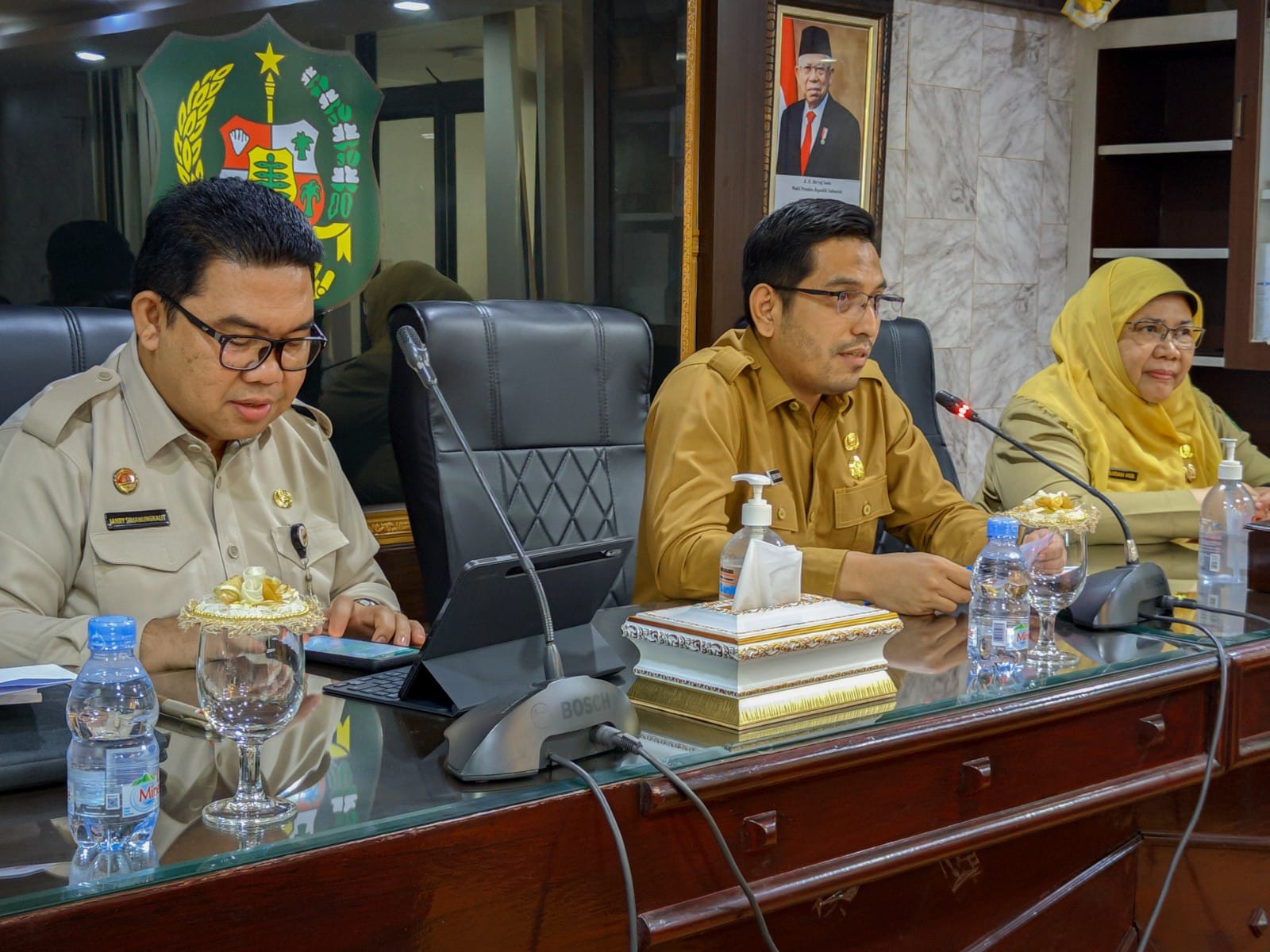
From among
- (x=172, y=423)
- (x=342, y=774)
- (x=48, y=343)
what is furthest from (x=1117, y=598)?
(x=48, y=343)

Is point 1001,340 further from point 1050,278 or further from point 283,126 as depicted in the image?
point 283,126

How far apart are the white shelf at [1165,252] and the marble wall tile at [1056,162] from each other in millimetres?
169

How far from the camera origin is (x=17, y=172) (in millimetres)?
2459

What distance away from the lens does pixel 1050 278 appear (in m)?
4.23

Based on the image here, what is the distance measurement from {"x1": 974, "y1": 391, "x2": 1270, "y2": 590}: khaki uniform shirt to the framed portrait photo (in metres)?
0.99

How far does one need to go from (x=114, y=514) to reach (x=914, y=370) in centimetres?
188

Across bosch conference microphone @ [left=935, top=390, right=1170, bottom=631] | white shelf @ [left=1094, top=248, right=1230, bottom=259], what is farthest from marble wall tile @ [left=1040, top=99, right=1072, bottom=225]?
bosch conference microphone @ [left=935, top=390, right=1170, bottom=631]

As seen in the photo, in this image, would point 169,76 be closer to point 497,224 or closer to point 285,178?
point 285,178

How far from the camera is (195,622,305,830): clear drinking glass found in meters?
1.00

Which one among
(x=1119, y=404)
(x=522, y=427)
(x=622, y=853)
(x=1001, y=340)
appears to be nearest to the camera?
(x=622, y=853)

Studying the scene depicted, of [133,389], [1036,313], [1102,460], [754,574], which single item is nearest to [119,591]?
[133,389]

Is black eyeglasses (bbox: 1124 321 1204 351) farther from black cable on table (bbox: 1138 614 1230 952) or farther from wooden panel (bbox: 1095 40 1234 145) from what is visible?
A: wooden panel (bbox: 1095 40 1234 145)

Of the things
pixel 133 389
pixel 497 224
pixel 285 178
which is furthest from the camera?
pixel 497 224

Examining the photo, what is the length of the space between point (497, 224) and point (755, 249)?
1049mm
